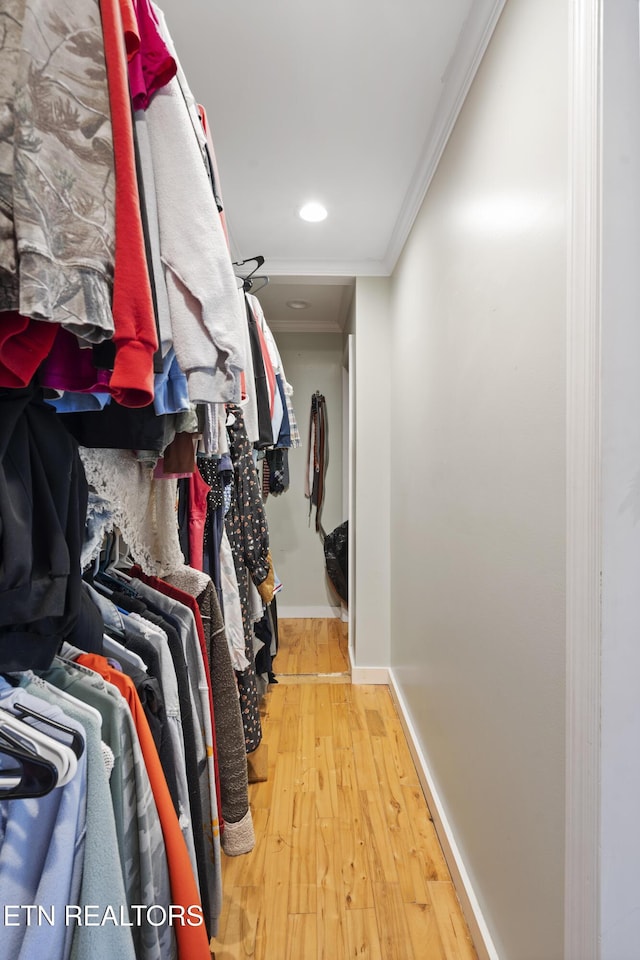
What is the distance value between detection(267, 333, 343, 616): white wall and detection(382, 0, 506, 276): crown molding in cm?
204

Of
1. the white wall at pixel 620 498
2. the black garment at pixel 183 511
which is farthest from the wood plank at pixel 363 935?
the black garment at pixel 183 511

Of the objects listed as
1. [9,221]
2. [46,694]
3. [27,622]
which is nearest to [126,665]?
[46,694]

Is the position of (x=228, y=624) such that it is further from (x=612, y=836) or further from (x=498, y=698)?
(x=612, y=836)

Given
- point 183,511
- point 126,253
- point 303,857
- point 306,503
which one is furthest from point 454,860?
point 306,503

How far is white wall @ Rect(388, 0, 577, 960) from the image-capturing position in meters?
0.98

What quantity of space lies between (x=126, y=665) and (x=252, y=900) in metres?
1.00

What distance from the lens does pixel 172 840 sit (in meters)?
0.90

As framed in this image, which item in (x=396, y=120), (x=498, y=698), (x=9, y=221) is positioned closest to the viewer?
(x=9, y=221)

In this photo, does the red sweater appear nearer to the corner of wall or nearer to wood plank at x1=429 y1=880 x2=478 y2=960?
wood plank at x1=429 y1=880 x2=478 y2=960

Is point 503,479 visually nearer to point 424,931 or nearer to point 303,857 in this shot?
point 424,931

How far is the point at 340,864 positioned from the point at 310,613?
2694 millimetres

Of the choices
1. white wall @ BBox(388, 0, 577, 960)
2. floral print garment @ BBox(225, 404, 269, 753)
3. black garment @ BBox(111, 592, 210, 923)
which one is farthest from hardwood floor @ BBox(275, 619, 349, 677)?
black garment @ BBox(111, 592, 210, 923)

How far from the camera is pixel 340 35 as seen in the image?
1.40m

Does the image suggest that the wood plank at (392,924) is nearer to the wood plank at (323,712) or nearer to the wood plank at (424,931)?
the wood plank at (424,931)
